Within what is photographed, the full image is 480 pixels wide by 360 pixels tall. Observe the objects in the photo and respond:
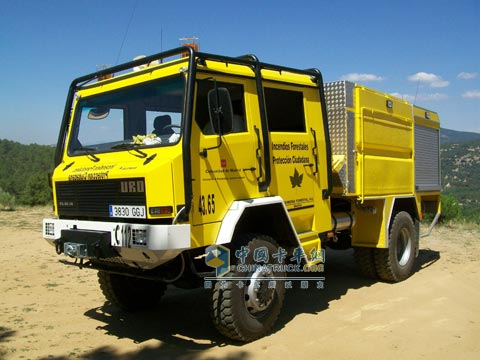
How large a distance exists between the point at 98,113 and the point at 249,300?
2.62 metres

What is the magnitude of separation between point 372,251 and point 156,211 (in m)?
4.40

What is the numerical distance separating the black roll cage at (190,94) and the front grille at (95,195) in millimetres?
427

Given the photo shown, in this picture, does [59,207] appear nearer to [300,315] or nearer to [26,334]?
[26,334]

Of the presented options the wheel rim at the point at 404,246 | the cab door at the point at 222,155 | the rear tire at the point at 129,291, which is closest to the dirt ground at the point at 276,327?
the rear tire at the point at 129,291

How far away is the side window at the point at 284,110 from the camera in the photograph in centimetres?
539

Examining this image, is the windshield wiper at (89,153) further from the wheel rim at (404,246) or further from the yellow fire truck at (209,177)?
the wheel rim at (404,246)

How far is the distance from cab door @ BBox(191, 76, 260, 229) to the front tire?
55 cm

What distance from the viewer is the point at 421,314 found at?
18.7 ft

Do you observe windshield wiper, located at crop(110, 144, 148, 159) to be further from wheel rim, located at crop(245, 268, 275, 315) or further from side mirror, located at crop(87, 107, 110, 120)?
wheel rim, located at crop(245, 268, 275, 315)

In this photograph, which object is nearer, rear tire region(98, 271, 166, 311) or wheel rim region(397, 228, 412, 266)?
rear tire region(98, 271, 166, 311)

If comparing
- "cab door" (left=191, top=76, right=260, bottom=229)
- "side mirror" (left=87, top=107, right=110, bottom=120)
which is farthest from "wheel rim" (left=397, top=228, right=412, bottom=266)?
"side mirror" (left=87, top=107, right=110, bottom=120)

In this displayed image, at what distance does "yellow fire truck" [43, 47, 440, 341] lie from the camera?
4.26 metres

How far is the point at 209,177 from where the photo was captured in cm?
450

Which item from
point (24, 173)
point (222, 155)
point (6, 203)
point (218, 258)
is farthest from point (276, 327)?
point (24, 173)
